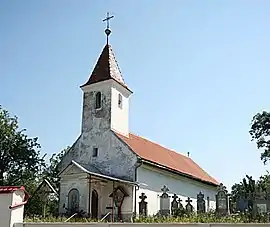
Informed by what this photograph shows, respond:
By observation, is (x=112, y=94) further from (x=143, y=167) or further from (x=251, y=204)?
(x=251, y=204)

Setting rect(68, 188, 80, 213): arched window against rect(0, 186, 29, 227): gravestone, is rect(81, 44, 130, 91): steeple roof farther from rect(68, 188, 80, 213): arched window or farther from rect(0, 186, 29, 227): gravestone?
rect(0, 186, 29, 227): gravestone

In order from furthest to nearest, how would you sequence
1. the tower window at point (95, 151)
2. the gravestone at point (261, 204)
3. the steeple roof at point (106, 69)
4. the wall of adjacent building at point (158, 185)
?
the steeple roof at point (106, 69) → the tower window at point (95, 151) → the wall of adjacent building at point (158, 185) → the gravestone at point (261, 204)

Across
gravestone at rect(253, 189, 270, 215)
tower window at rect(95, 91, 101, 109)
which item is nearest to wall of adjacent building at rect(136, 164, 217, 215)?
tower window at rect(95, 91, 101, 109)

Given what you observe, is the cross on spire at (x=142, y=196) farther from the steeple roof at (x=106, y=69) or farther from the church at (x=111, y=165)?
the steeple roof at (x=106, y=69)

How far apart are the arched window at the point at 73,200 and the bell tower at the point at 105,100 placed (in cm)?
541

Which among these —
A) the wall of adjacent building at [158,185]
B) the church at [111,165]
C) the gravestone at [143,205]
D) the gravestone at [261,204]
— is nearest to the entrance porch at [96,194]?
the church at [111,165]

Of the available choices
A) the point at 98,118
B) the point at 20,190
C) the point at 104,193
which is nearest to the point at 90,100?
the point at 98,118

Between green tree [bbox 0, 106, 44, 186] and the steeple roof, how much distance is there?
12.6 meters

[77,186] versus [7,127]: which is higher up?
[7,127]

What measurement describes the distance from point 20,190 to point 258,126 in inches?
1040

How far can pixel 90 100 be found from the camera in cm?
3148

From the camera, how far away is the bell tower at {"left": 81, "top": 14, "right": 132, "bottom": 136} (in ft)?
99.5

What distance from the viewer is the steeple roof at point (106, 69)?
31312 mm

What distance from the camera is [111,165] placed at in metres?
29.0
